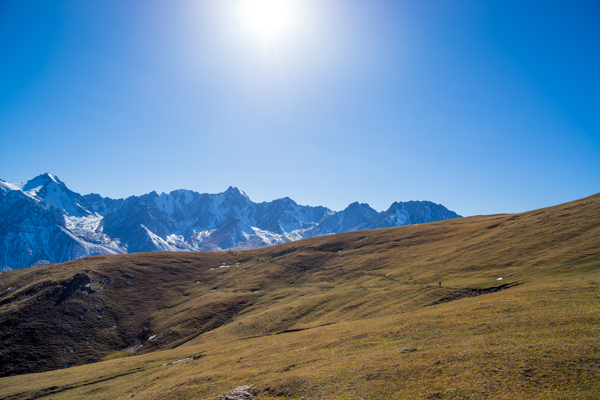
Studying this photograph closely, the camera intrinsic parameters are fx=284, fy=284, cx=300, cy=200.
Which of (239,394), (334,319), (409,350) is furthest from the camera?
(334,319)

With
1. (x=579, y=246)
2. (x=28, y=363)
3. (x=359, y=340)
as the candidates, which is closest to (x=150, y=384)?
(x=359, y=340)

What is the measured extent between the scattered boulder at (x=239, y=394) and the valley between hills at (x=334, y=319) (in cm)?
119

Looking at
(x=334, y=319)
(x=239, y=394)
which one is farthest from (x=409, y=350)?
(x=334, y=319)

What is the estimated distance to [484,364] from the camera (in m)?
25.3

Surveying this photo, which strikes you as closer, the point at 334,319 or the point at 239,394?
the point at 239,394

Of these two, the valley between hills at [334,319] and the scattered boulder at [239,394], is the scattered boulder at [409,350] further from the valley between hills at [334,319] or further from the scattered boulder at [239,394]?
the scattered boulder at [239,394]

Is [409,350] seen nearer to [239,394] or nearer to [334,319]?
[239,394]

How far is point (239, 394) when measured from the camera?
104ft

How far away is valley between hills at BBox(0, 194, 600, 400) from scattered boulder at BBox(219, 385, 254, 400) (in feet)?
3.91

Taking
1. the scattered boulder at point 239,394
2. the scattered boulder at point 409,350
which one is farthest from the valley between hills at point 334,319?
the scattered boulder at point 239,394

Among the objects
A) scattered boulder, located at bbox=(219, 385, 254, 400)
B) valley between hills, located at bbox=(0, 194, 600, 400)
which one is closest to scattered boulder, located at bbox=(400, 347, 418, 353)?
valley between hills, located at bbox=(0, 194, 600, 400)

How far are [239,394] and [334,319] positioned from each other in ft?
164

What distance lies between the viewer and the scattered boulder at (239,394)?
30.9m

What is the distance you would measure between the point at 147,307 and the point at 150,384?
95057 millimetres
